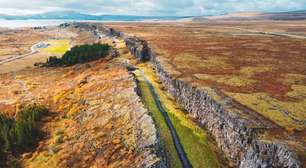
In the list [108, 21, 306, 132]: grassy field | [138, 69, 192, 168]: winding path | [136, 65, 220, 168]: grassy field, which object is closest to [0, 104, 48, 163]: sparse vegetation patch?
[136, 65, 220, 168]: grassy field

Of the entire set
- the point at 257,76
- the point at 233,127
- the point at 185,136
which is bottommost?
the point at 185,136

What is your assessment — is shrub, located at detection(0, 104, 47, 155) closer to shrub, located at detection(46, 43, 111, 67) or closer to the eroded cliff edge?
the eroded cliff edge

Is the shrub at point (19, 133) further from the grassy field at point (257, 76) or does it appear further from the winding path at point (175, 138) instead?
the grassy field at point (257, 76)

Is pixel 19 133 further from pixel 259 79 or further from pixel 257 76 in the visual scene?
pixel 257 76

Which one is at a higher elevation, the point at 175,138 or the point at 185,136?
the point at 175,138

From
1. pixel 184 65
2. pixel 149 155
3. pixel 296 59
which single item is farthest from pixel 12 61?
pixel 149 155

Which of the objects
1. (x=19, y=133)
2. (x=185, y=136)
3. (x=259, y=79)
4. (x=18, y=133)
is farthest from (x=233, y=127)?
(x=18, y=133)

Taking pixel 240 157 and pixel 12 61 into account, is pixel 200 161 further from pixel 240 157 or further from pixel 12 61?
pixel 12 61

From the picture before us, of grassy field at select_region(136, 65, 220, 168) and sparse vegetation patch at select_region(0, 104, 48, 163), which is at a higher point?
grassy field at select_region(136, 65, 220, 168)

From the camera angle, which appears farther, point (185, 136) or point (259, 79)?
point (259, 79)
